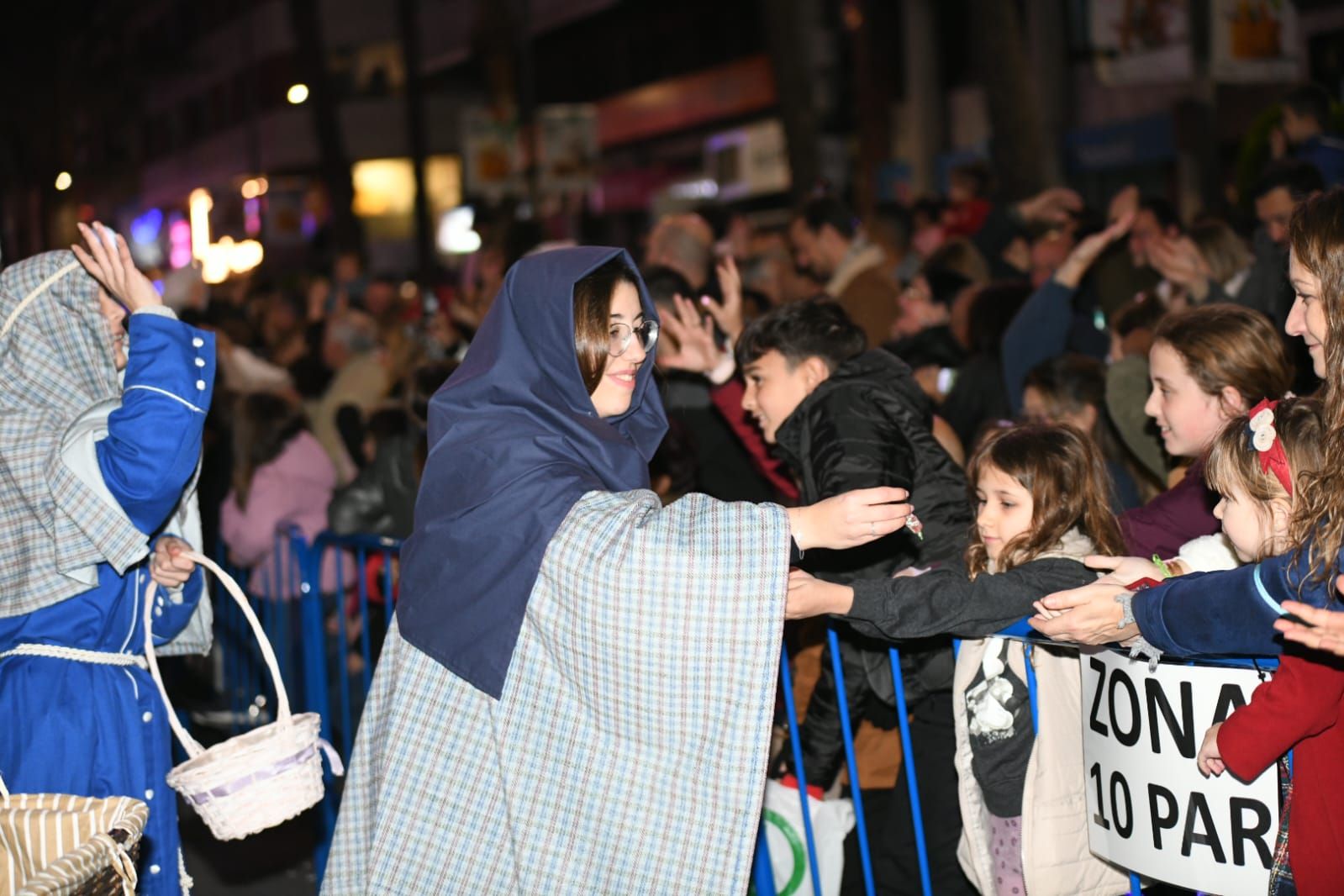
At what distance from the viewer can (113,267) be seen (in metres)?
4.08

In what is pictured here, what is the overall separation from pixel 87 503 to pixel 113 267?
0.65 m

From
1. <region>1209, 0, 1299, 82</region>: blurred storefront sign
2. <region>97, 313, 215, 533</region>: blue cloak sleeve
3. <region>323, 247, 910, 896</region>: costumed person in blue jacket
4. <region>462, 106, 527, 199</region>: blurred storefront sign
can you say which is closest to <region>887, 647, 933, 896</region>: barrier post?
<region>323, 247, 910, 896</region>: costumed person in blue jacket

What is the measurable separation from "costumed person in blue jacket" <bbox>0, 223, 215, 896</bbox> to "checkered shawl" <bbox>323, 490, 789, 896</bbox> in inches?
41.6

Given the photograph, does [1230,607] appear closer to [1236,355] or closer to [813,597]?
[813,597]

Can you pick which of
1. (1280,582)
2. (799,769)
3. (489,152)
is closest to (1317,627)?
(1280,582)

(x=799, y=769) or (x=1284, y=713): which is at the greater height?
(x=1284, y=713)

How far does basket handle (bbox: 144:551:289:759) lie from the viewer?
394cm

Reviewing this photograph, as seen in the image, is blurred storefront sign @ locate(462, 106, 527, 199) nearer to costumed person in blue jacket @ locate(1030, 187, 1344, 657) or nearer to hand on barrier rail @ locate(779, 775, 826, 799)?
hand on barrier rail @ locate(779, 775, 826, 799)

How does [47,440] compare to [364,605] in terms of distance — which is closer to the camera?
[47,440]

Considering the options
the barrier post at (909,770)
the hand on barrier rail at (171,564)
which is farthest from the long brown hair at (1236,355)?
the hand on barrier rail at (171,564)

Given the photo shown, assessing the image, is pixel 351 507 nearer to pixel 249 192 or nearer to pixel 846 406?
pixel 846 406

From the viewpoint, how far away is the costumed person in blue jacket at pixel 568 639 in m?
3.26

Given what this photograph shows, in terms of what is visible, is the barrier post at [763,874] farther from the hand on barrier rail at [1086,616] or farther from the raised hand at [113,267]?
the raised hand at [113,267]

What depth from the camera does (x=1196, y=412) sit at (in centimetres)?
448
